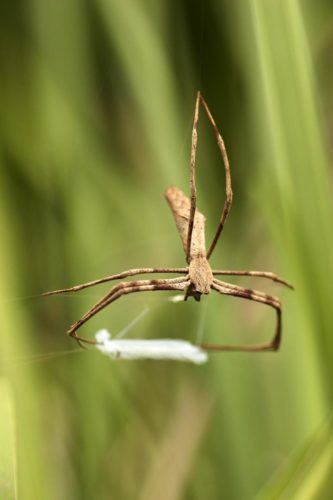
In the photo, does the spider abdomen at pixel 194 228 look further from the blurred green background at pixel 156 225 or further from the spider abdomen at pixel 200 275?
the blurred green background at pixel 156 225

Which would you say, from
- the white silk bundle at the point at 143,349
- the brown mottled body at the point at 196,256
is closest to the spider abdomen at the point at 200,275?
the brown mottled body at the point at 196,256

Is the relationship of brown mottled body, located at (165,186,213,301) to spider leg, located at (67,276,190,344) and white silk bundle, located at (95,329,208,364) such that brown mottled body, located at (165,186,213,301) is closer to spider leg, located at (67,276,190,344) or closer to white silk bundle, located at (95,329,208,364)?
spider leg, located at (67,276,190,344)

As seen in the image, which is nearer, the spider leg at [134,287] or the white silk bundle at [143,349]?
the spider leg at [134,287]

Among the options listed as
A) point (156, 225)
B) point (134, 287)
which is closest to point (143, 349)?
point (134, 287)

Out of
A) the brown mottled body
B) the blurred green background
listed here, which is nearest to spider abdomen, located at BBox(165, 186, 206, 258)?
the brown mottled body

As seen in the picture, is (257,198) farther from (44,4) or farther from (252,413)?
(44,4)
